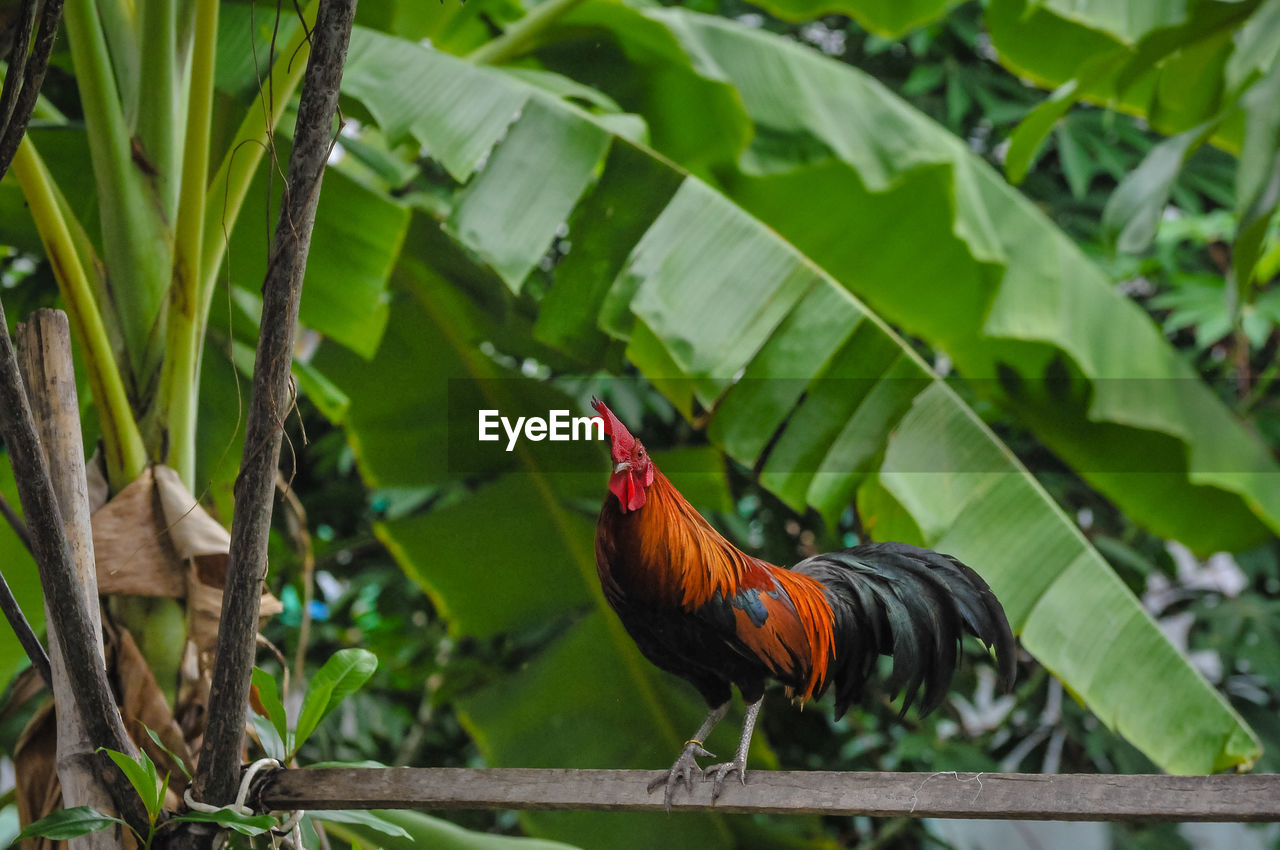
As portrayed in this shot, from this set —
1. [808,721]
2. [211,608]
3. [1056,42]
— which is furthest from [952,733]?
[1056,42]

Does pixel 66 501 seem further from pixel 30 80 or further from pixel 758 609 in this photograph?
pixel 758 609

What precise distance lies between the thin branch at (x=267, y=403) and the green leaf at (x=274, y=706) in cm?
3

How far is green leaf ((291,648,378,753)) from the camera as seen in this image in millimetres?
760

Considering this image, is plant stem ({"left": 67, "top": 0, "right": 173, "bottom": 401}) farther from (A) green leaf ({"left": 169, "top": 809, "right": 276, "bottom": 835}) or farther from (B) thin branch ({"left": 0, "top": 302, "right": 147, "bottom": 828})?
(A) green leaf ({"left": 169, "top": 809, "right": 276, "bottom": 835})

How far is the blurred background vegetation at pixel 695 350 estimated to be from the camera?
3.13ft

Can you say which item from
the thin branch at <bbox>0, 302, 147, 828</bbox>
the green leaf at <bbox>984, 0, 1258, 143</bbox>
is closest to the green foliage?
the thin branch at <bbox>0, 302, 147, 828</bbox>

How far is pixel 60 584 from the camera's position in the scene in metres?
0.72

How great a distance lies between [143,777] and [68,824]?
6 centimetres

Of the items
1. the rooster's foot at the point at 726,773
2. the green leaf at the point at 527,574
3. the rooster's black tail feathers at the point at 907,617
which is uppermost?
the rooster's black tail feathers at the point at 907,617

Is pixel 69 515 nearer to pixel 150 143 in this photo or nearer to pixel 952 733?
pixel 150 143

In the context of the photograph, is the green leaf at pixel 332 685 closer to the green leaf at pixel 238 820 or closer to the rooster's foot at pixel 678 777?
the green leaf at pixel 238 820

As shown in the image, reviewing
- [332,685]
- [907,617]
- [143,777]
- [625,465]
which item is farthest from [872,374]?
[143,777]

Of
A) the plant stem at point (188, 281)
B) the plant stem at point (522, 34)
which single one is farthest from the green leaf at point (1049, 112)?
the plant stem at point (188, 281)

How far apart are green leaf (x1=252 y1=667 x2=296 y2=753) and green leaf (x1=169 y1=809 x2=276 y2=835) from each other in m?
0.07
